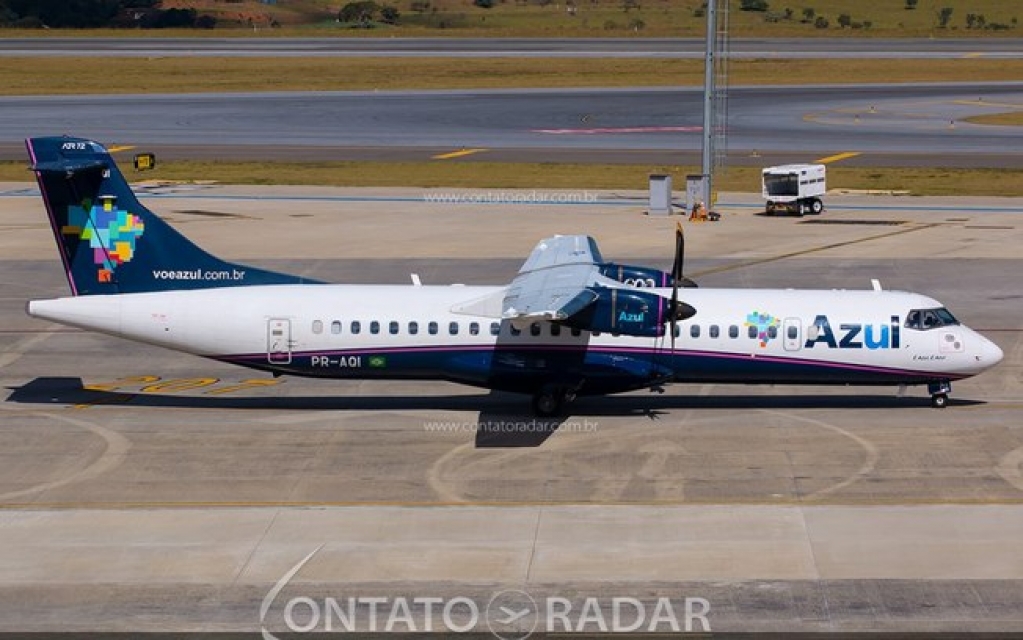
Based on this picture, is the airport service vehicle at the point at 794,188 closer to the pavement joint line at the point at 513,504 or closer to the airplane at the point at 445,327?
the airplane at the point at 445,327

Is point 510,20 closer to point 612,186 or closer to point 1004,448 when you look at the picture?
point 612,186

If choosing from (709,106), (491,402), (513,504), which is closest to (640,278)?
(491,402)

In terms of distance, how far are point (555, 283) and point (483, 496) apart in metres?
5.82

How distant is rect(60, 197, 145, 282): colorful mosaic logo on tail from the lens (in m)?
33.7

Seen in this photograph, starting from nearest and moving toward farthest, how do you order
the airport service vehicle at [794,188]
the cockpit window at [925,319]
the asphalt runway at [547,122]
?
1. the cockpit window at [925,319]
2. the airport service vehicle at [794,188]
3. the asphalt runway at [547,122]

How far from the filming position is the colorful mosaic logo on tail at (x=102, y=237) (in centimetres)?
3369

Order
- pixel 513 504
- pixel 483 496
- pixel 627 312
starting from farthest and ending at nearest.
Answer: pixel 627 312
pixel 483 496
pixel 513 504

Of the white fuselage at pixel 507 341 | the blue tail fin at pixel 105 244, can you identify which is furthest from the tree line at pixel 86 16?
the white fuselage at pixel 507 341

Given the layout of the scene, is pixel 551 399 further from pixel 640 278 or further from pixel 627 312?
pixel 627 312

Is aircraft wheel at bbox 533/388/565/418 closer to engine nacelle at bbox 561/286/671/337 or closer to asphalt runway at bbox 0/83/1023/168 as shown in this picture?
engine nacelle at bbox 561/286/671/337

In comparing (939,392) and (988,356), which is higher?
(988,356)

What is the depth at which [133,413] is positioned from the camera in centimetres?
3441

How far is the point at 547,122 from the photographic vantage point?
303 ft

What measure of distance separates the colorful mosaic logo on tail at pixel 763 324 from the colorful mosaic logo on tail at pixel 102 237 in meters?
13.8
